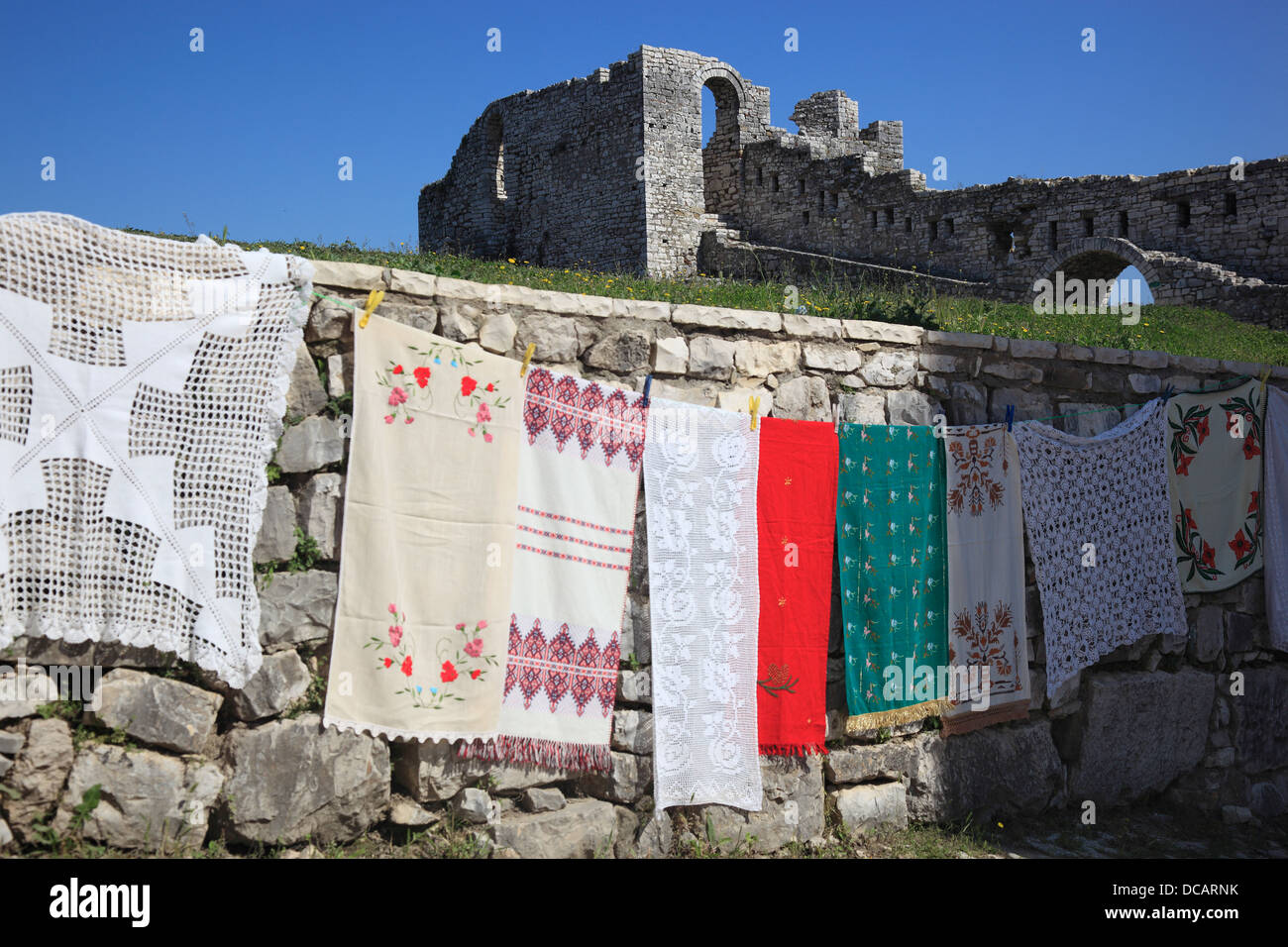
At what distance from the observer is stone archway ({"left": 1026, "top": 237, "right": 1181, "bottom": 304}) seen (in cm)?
1638

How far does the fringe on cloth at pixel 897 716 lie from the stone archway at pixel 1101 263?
13593 millimetres

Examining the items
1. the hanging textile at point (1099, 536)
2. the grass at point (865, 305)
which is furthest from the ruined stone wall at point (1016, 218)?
the hanging textile at point (1099, 536)

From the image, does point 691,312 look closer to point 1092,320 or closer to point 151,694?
point 151,694

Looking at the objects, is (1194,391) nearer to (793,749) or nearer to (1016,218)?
(793,749)

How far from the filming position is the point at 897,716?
5.05 m

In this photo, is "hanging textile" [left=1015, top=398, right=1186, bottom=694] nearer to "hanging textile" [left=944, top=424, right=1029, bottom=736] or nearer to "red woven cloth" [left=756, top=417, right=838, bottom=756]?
"hanging textile" [left=944, top=424, right=1029, bottom=736]

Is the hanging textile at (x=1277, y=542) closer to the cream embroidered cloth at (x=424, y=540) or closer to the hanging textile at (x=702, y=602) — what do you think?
the hanging textile at (x=702, y=602)

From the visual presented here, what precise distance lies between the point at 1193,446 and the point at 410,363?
515cm

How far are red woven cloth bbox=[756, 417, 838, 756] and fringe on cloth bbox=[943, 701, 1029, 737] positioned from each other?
88 centimetres

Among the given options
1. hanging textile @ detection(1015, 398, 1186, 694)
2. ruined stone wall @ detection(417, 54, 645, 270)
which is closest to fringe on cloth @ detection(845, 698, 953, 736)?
hanging textile @ detection(1015, 398, 1186, 694)

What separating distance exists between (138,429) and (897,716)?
12.2 feet

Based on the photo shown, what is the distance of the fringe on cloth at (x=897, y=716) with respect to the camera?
4.93 metres
